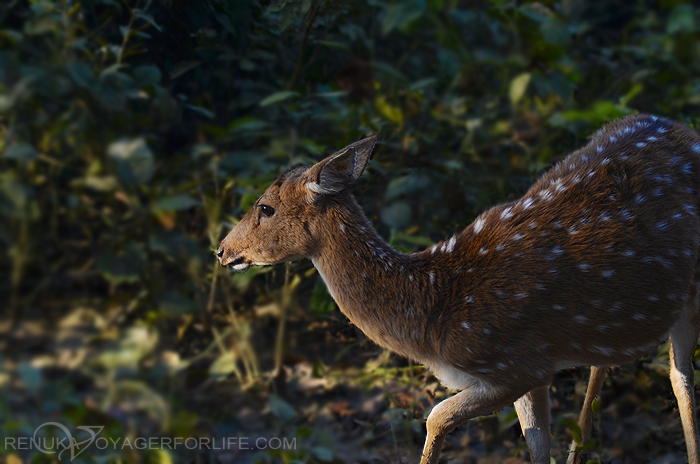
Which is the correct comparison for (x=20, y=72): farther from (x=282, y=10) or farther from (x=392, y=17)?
(x=392, y=17)

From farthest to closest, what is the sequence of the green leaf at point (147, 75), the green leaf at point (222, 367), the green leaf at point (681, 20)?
the green leaf at point (681, 20) → the green leaf at point (222, 367) → the green leaf at point (147, 75)

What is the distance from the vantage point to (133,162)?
3035 millimetres

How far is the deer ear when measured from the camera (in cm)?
260

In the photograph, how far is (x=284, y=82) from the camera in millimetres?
4367

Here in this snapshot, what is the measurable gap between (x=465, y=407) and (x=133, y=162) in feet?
5.80

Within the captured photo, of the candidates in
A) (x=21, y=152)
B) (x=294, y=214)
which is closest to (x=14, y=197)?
(x=21, y=152)

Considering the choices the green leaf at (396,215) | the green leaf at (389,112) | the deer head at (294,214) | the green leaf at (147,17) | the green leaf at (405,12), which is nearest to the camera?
the deer head at (294,214)

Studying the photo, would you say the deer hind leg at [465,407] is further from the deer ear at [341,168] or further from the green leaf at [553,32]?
the green leaf at [553,32]

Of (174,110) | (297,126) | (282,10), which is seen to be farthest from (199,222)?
(282,10)

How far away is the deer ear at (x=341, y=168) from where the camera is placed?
2.60m

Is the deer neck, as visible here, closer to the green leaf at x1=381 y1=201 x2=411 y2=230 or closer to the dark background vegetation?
the dark background vegetation

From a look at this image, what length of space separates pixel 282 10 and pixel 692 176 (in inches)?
77.0

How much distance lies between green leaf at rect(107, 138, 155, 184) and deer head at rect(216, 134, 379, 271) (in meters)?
0.52

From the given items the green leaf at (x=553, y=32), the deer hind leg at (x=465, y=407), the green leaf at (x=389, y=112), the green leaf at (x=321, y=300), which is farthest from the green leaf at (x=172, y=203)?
the green leaf at (x=553, y=32)
